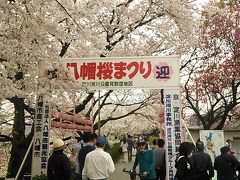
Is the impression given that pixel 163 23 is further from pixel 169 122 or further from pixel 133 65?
pixel 169 122

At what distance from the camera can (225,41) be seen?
1769 cm

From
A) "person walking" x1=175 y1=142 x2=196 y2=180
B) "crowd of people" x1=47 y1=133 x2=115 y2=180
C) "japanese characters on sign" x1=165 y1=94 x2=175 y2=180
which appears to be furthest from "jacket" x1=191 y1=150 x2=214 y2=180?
"japanese characters on sign" x1=165 y1=94 x2=175 y2=180

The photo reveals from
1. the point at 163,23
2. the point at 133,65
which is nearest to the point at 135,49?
the point at 163,23

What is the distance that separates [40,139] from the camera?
984cm

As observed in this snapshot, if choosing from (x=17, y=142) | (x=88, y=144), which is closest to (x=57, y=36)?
(x=88, y=144)

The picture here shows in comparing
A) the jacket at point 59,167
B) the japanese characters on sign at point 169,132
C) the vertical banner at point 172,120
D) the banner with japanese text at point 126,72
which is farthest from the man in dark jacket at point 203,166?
the banner with japanese text at point 126,72

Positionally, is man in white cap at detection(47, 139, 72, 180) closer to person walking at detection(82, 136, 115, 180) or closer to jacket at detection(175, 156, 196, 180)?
person walking at detection(82, 136, 115, 180)

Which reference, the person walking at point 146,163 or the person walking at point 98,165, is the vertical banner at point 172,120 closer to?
the person walking at point 146,163

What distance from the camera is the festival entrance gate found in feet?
34.3

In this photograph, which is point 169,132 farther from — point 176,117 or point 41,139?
point 41,139

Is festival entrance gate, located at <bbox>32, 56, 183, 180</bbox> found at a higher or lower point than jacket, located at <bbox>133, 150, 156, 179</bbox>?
higher

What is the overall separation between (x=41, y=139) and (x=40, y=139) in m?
0.03

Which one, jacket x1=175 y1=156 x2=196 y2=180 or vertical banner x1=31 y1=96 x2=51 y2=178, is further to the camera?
vertical banner x1=31 y1=96 x2=51 y2=178

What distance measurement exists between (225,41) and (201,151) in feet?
38.2
